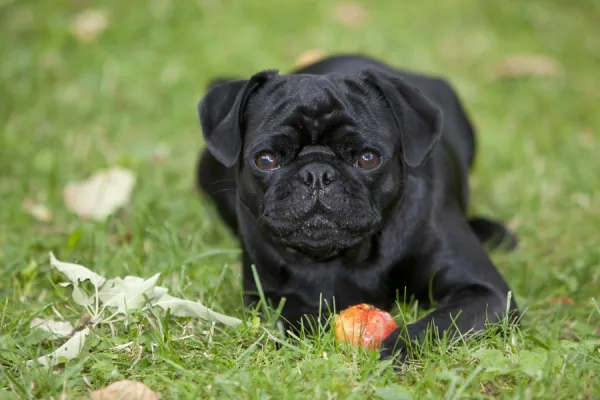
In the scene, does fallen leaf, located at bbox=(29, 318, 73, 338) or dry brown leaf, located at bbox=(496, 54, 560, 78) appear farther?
dry brown leaf, located at bbox=(496, 54, 560, 78)

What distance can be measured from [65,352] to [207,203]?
2.03m

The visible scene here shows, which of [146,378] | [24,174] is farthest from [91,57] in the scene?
[146,378]

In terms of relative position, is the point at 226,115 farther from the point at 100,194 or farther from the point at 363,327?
the point at 100,194

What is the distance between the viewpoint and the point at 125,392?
9.58ft

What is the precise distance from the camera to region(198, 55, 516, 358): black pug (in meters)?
3.50

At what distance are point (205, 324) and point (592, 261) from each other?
7.11 ft

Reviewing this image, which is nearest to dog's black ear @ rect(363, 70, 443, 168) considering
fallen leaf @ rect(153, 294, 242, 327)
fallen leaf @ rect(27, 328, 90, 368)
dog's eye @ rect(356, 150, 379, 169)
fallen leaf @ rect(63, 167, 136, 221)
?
dog's eye @ rect(356, 150, 379, 169)

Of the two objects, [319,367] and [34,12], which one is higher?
[34,12]

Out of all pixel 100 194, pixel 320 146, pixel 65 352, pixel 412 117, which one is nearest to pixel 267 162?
pixel 320 146

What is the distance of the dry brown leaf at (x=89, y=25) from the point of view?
741 centimetres

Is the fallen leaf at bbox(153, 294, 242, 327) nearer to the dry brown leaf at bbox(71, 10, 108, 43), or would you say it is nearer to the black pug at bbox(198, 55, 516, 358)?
the black pug at bbox(198, 55, 516, 358)

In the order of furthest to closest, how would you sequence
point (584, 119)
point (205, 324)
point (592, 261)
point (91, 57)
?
point (91, 57) < point (584, 119) < point (592, 261) < point (205, 324)

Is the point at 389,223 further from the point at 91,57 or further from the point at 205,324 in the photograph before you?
the point at 91,57

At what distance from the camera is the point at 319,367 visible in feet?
10.2
